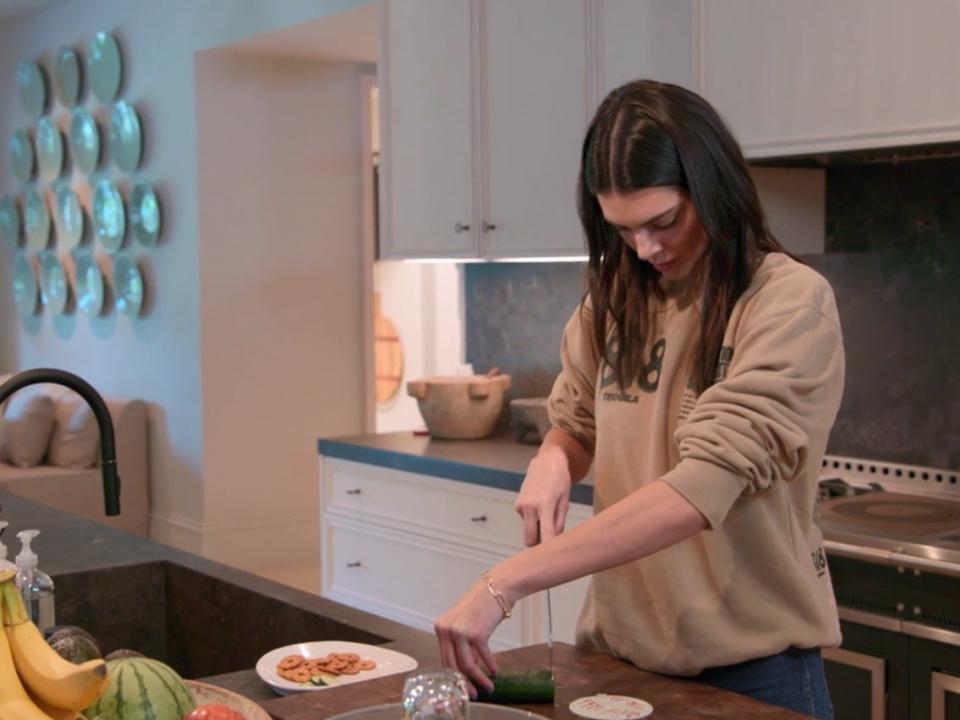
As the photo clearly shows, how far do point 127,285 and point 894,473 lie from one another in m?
4.27

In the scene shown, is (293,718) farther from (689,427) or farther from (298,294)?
(298,294)

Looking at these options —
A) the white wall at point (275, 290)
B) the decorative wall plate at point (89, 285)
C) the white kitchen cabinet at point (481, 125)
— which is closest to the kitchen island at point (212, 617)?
the white kitchen cabinet at point (481, 125)

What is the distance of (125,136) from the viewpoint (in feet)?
21.2

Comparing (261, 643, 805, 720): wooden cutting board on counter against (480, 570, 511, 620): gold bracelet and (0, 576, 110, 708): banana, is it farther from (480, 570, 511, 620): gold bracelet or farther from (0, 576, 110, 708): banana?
(0, 576, 110, 708): banana

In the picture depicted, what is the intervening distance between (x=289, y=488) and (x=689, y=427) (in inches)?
194

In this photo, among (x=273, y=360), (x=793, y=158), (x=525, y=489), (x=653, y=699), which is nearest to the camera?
(x=653, y=699)

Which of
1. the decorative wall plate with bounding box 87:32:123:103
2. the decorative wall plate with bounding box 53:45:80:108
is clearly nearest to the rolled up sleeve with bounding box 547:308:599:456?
the decorative wall plate with bounding box 87:32:123:103

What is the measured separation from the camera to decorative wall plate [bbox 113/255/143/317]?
6453mm

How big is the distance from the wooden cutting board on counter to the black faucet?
1.18 ft

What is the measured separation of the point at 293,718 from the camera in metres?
1.50

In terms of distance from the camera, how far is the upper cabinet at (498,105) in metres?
3.59

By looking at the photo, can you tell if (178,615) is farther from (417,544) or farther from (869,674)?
(417,544)

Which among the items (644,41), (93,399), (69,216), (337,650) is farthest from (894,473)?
(69,216)

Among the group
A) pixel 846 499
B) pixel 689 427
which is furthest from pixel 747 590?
pixel 846 499
